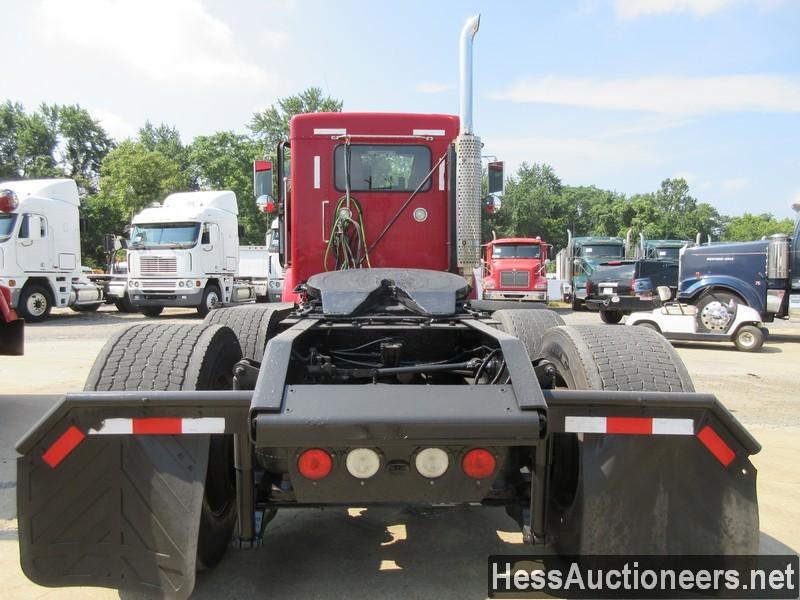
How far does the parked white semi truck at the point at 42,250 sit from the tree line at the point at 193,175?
16459mm

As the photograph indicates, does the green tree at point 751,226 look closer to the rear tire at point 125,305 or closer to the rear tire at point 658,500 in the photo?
the rear tire at point 125,305

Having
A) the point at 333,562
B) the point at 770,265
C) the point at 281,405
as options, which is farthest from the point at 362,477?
the point at 770,265

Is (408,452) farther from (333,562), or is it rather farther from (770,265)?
(770,265)

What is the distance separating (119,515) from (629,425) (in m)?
1.89

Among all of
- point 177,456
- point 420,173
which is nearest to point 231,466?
point 177,456

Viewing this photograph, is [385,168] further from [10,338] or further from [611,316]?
[611,316]

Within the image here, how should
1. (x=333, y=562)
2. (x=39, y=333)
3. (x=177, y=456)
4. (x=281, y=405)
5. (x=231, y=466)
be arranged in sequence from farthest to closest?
(x=39, y=333), (x=333, y=562), (x=231, y=466), (x=177, y=456), (x=281, y=405)

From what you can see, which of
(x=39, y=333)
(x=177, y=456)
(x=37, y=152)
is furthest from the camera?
(x=37, y=152)

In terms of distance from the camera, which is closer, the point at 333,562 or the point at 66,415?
the point at 66,415

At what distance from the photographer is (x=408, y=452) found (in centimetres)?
203

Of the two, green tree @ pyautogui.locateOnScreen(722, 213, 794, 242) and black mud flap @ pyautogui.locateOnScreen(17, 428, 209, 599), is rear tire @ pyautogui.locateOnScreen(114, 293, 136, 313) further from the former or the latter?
green tree @ pyautogui.locateOnScreen(722, 213, 794, 242)

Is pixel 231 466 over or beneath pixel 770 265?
beneath

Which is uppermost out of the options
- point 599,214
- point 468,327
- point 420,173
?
point 599,214

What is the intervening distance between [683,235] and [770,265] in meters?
62.1
